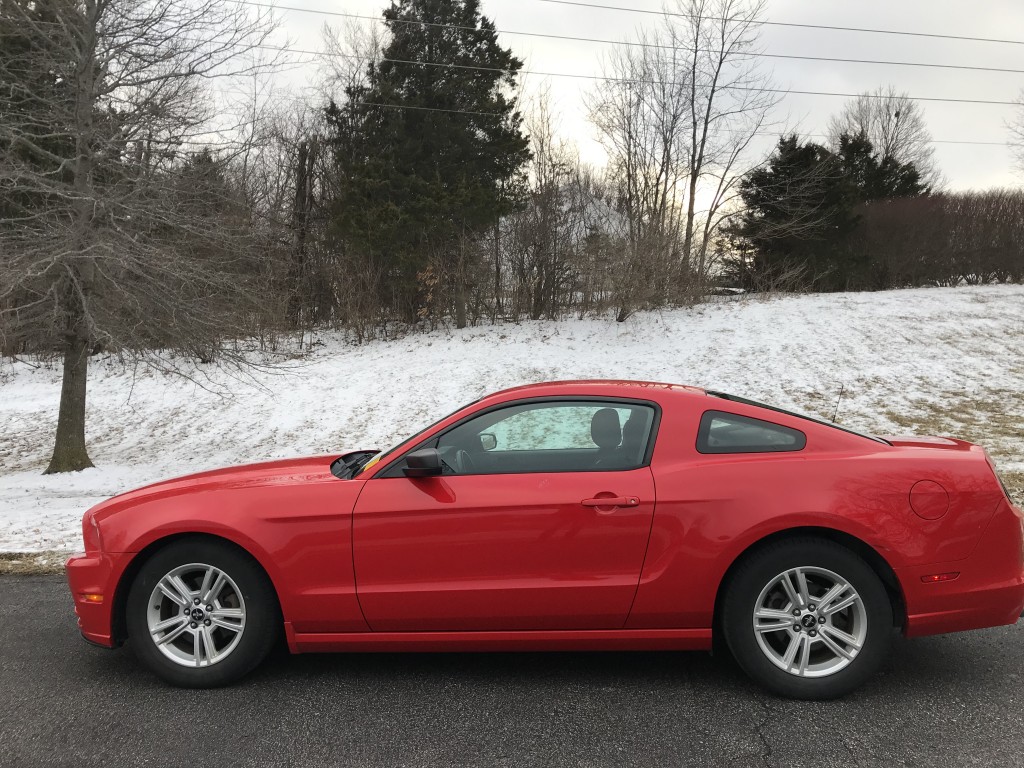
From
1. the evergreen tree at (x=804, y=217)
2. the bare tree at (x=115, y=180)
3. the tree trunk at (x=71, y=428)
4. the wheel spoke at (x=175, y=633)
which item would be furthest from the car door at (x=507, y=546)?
the evergreen tree at (x=804, y=217)

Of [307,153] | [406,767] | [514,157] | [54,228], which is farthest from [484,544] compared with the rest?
[307,153]

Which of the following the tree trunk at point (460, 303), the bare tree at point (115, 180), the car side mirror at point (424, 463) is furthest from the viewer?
the tree trunk at point (460, 303)

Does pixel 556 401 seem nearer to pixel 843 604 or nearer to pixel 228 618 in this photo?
pixel 843 604

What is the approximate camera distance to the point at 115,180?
10.9m

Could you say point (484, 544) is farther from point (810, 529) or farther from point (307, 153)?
point (307, 153)

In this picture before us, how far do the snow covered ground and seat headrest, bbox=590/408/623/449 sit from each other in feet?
28.0

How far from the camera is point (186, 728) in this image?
303cm

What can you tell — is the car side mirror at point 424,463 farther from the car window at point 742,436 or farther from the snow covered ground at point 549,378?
the snow covered ground at point 549,378

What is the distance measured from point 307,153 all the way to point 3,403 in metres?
13.5

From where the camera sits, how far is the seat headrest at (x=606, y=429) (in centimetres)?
350

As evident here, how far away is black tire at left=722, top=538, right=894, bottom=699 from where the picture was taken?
10.3 feet

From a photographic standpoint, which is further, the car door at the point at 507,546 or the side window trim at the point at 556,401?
the side window trim at the point at 556,401

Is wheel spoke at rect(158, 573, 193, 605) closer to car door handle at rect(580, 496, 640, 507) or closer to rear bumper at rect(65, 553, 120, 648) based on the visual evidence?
rear bumper at rect(65, 553, 120, 648)

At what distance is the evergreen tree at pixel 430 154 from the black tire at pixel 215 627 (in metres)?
16.9
